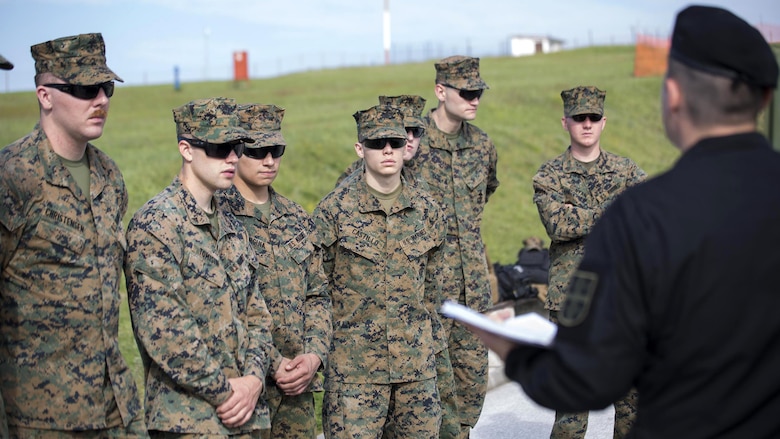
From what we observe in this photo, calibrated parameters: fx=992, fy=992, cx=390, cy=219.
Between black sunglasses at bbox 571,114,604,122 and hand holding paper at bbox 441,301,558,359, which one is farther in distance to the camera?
black sunglasses at bbox 571,114,604,122

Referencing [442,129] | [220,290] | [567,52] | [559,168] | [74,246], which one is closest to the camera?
[74,246]

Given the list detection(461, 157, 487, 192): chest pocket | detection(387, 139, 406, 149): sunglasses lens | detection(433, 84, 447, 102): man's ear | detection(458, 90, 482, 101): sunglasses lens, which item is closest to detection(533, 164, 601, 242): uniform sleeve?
detection(461, 157, 487, 192): chest pocket

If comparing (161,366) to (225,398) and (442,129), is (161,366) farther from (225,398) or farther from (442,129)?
(442,129)

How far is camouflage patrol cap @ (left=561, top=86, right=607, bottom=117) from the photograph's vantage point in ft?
22.2

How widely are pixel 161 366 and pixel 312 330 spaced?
1298mm

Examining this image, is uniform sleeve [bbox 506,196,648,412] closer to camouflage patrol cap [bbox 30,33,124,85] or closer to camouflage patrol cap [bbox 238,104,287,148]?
camouflage patrol cap [bbox 30,33,124,85]

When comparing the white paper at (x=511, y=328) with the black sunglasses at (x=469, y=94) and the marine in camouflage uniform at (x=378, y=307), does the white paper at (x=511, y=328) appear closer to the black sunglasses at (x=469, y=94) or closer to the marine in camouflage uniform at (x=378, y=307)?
the marine in camouflage uniform at (x=378, y=307)

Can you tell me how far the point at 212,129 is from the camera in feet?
14.6

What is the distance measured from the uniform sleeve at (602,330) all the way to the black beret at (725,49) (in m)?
0.43

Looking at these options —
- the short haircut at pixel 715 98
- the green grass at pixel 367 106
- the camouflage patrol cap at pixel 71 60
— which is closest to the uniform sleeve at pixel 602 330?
the short haircut at pixel 715 98

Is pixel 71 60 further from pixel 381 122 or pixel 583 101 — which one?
pixel 583 101

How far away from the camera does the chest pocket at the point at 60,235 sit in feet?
13.0

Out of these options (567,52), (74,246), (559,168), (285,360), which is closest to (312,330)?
(285,360)

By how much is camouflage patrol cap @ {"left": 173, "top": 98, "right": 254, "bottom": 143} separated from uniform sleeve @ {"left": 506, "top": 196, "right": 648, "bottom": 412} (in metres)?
2.37
